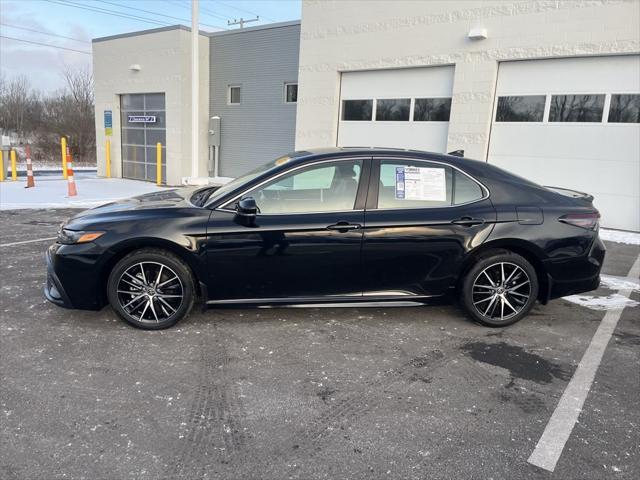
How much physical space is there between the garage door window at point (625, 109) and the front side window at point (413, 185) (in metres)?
6.86

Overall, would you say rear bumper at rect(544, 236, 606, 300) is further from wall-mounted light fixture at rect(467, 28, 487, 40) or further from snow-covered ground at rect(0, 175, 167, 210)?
snow-covered ground at rect(0, 175, 167, 210)

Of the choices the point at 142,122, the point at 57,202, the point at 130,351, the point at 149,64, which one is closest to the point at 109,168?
the point at 142,122

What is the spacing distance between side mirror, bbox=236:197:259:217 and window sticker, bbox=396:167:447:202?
4.01 feet

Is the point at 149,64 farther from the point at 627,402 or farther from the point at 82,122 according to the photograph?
the point at 82,122

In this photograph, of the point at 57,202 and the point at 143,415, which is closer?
the point at 143,415

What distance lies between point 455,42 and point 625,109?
3.69 metres

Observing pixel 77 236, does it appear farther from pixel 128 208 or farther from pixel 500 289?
pixel 500 289

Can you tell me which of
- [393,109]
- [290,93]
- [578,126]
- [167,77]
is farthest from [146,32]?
[578,126]

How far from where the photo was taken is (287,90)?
15.6 meters

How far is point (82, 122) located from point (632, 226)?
34.7m

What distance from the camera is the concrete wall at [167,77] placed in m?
16.4

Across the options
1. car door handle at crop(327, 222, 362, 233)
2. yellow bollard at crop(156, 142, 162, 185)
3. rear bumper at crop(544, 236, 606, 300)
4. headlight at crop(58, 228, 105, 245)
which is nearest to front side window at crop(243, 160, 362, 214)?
car door handle at crop(327, 222, 362, 233)

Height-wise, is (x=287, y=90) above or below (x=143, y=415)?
above

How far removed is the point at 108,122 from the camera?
1911 cm
